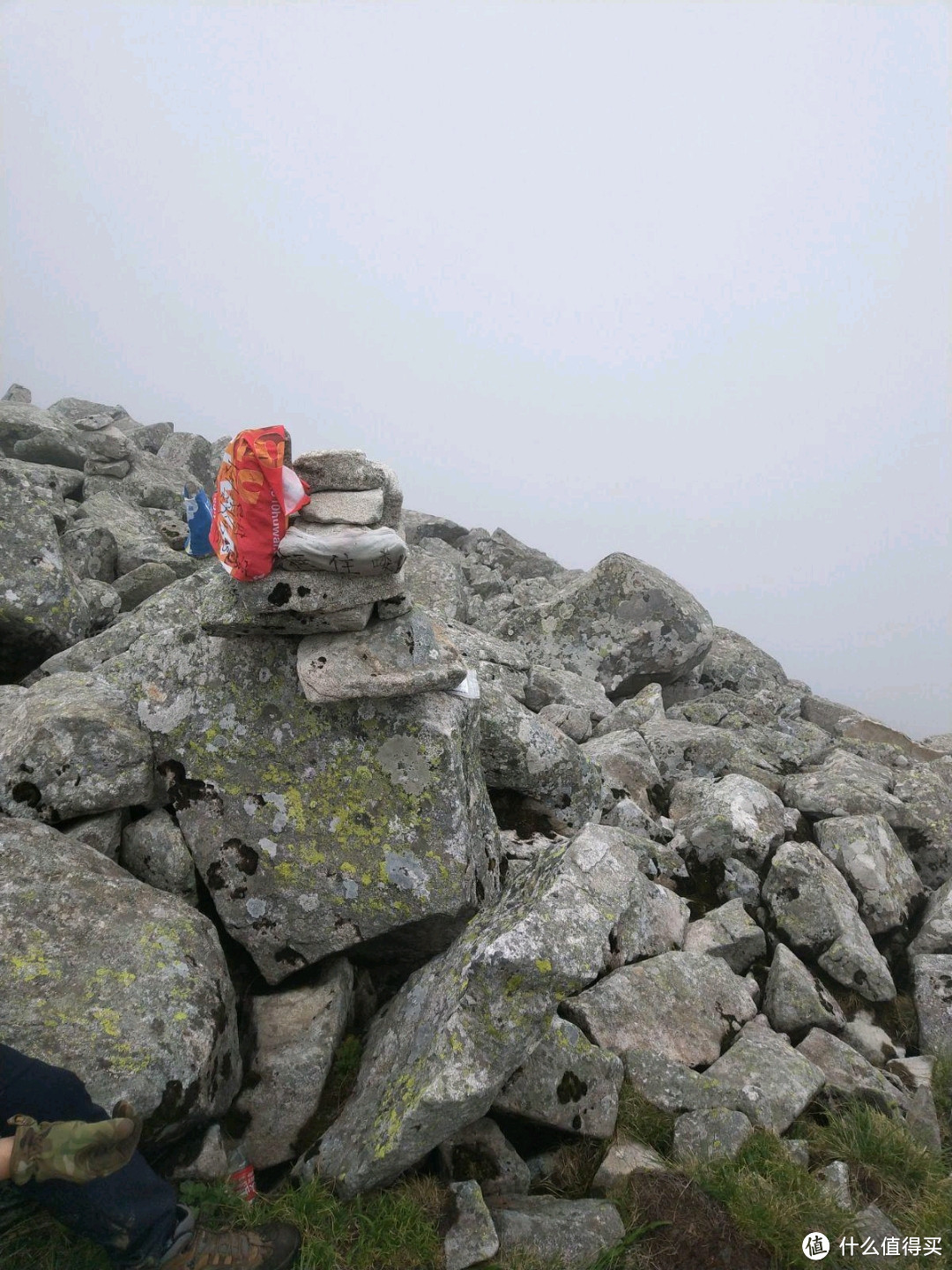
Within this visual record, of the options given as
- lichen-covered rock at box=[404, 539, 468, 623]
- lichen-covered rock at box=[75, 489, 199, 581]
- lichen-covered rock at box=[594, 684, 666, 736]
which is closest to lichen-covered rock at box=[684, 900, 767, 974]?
lichen-covered rock at box=[594, 684, 666, 736]

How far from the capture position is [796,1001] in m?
7.30

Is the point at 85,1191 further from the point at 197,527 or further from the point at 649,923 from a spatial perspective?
the point at 197,527

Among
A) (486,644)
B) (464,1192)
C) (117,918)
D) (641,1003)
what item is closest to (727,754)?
(486,644)

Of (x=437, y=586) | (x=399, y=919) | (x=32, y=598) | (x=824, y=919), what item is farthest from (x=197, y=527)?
(x=824, y=919)

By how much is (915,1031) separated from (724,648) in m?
16.3

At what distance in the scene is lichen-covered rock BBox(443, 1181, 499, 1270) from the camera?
4.77 m

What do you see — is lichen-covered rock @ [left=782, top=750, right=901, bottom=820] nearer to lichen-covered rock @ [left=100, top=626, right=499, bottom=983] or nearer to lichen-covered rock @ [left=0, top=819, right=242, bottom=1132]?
lichen-covered rock @ [left=100, top=626, right=499, bottom=983]

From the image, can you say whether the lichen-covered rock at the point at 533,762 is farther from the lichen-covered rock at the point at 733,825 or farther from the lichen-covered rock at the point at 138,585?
the lichen-covered rock at the point at 138,585

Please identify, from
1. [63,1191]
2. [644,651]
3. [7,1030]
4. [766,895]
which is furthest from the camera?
[644,651]

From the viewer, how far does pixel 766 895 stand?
889cm

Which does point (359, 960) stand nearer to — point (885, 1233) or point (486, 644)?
point (885, 1233)

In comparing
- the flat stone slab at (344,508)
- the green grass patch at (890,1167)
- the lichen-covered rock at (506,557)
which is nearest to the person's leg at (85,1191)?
the flat stone slab at (344,508)

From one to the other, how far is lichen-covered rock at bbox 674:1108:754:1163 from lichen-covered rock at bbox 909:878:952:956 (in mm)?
4569

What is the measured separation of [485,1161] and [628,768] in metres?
6.76
